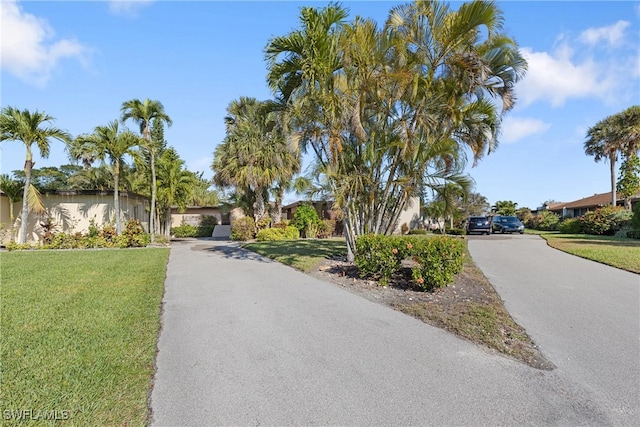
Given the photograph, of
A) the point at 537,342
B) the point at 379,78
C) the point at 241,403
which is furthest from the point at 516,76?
the point at 241,403

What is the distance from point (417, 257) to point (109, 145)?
17.3m

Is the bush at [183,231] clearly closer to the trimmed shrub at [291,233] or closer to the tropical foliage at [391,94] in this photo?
the trimmed shrub at [291,233]

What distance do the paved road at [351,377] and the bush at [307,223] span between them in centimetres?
1874

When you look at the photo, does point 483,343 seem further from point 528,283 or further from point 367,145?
point 367,145

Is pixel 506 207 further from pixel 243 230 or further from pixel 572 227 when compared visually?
pixel 243 230

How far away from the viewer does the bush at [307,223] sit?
2447 cm

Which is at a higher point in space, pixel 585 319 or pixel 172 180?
pixel 172 180

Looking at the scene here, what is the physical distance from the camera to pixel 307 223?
24.5 metres

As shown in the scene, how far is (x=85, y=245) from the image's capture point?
687 inches

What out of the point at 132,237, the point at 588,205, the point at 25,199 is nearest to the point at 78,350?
the point at 132,237

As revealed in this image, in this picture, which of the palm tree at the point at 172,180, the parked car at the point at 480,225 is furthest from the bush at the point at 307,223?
the parked car at the point at 480,225

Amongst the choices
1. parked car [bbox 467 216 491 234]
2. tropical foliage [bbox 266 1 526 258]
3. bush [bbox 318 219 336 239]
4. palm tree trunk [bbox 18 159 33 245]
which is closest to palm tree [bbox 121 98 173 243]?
palm tree trunk [bbox 18 159 33 245]

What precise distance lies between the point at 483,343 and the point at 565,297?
338cm

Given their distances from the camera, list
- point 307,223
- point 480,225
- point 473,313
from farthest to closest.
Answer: point 480,225
point 307,223
point 473,313
